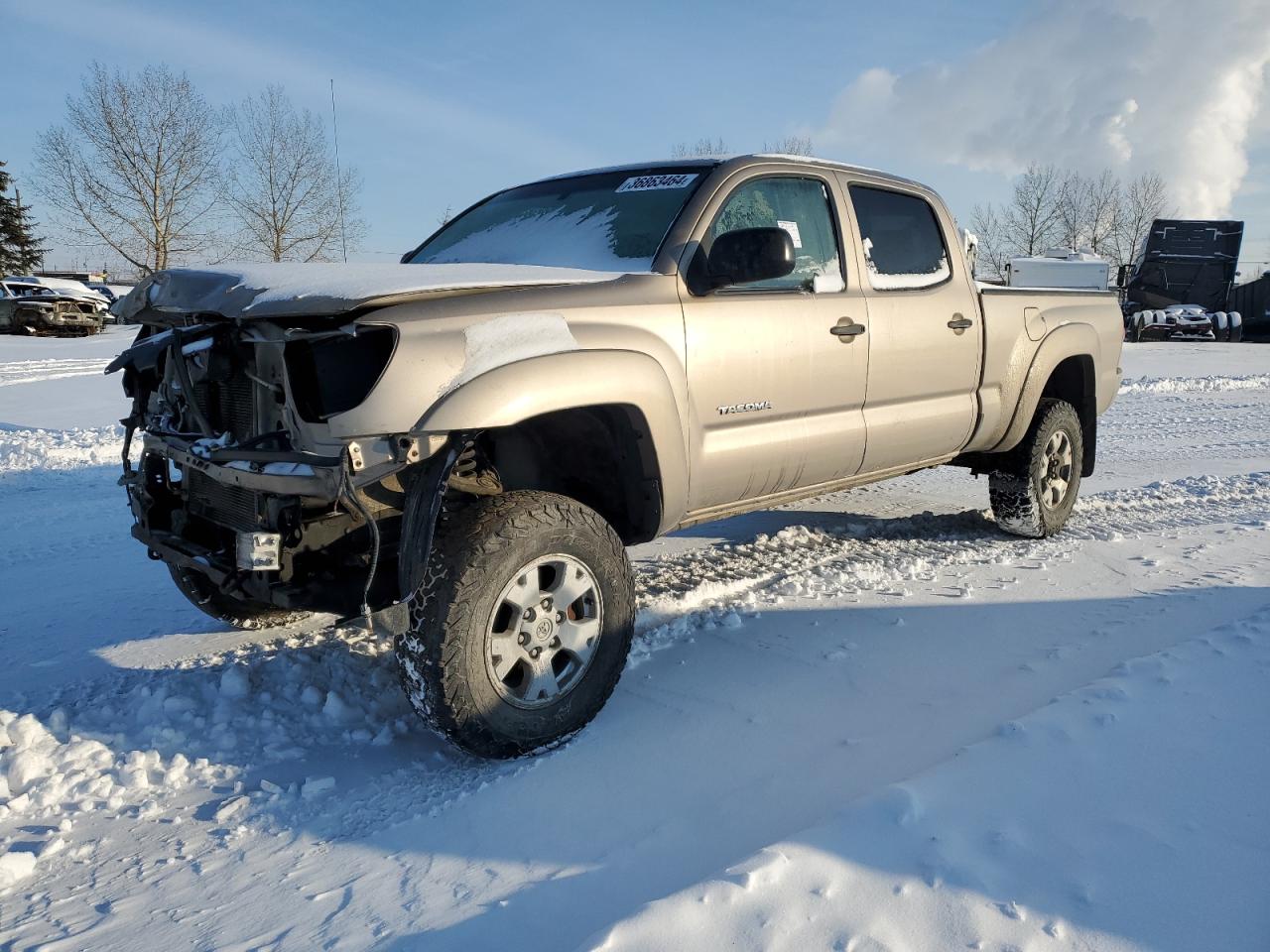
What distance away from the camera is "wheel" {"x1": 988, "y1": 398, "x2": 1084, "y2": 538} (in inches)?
206

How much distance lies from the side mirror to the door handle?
649 millimetres

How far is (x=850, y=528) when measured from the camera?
18.4 ft

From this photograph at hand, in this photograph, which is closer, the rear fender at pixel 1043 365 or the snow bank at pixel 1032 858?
the snow bank at pixel 1032 858

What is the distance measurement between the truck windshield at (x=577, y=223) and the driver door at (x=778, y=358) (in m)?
0.21

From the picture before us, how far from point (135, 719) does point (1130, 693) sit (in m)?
3.30

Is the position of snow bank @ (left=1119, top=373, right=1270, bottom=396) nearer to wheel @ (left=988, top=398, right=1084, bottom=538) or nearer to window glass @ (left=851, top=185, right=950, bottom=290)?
wheel @ (left=988, top=398, right=1084, bottom=538)

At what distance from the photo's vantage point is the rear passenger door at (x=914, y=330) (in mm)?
4176

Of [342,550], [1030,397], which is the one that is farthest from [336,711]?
[1030,397]

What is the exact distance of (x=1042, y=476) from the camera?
5.28 metres

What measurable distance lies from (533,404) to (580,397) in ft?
0.61

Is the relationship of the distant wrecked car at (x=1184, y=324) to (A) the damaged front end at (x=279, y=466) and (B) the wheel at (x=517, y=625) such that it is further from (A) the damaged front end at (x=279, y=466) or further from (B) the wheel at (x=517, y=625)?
(A) the damaged front end at (x=279, y=466)

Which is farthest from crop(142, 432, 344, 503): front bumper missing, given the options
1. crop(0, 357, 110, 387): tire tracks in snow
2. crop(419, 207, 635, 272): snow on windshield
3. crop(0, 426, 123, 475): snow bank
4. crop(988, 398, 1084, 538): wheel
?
crop(0, 357, 110, 387): tire tracks in snow

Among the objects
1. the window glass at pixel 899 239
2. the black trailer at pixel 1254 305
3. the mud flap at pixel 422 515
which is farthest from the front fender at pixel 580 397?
the black trailer at pixel 1254 305

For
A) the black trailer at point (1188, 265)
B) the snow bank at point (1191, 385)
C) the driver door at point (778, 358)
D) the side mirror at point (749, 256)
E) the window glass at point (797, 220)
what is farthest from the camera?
the black trailer at point (1188, 265)
